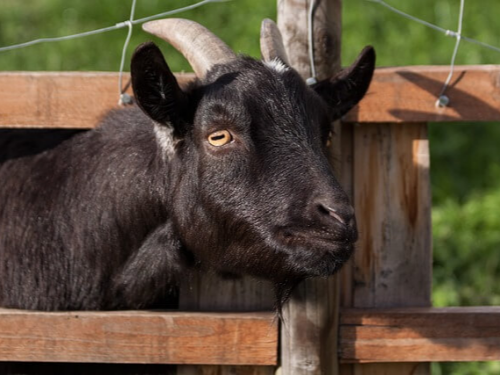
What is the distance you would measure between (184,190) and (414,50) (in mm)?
6358

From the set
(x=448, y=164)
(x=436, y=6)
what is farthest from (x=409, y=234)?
(x=436, y=6)

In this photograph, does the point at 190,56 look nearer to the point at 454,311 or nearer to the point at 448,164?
the point at 454,311

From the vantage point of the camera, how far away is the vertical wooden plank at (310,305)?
446cm

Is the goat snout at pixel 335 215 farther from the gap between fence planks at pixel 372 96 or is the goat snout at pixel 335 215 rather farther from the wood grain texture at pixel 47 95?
the wood grain texture at pixel 47 95

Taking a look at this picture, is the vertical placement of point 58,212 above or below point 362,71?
below

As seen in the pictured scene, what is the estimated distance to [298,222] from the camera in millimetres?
3977

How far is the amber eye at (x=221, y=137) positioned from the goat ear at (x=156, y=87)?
8.2 inches

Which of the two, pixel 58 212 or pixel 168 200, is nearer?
pixel 168 200

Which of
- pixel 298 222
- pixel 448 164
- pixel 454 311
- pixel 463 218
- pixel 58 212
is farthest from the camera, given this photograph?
pixel 448 164

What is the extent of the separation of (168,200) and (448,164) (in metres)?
5.62

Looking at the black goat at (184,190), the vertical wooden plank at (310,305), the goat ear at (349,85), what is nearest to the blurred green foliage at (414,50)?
the vertical wooden plank at (310,305)

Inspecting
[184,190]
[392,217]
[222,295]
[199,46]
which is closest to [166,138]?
[184,190]

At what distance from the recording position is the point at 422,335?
4.47 metres

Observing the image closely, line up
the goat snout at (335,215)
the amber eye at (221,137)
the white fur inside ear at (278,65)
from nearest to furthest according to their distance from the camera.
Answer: the goat snout at (335,215), the amber eye at (221,137), the white fur inside ear at (278,65)
